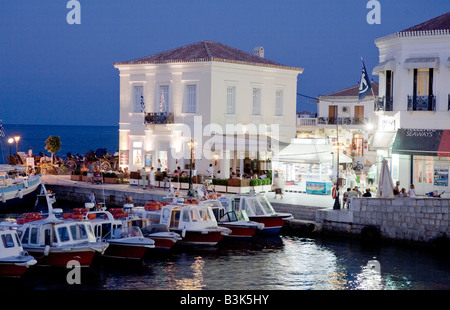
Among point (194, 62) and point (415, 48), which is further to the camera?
point (194, 62)

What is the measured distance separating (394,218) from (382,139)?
6.12 meters

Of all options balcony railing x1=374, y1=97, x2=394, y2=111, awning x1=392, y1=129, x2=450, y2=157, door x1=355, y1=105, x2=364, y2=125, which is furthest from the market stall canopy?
door x1=355, y1=105, x2=364, y2=125

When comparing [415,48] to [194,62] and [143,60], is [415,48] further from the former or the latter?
[143,60]

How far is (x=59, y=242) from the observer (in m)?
24.8

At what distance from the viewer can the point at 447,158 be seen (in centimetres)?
3319

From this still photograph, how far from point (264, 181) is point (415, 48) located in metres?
11.1

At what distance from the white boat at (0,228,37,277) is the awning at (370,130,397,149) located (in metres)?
18.5

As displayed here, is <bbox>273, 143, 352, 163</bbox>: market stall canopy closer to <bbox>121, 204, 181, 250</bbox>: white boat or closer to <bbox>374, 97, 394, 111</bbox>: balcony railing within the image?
<bbox>374, 97, 394, 111</bbox>: balcony railing

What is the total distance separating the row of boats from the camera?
970 inches

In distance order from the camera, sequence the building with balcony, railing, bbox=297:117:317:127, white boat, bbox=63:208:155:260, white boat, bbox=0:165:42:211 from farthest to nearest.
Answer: railing, bbox=297:117:317:127
white boat, bbox=0:165:42:211
the building with balcony
white boat, bbox=63:208:155:260

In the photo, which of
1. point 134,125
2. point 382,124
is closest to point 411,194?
point 382,124

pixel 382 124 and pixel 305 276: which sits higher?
pixel 382 124
